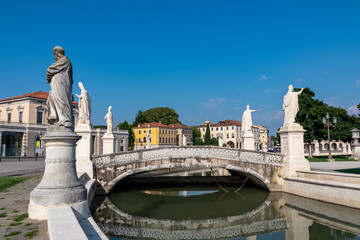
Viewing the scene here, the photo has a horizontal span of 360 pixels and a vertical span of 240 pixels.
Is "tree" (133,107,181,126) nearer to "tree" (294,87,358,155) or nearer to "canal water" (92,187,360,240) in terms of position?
"tree" (294,87,358,155)

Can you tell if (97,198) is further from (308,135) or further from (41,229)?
(308,135)

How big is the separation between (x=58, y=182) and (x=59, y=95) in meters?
1.64

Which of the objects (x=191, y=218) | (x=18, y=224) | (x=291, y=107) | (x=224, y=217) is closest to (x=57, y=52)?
(x=18, y=224)

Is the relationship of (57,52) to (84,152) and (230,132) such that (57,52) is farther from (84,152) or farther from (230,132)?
(230,132)

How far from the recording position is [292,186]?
12.7m

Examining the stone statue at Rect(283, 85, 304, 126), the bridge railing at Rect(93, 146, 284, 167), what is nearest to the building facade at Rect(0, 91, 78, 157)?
the bridge railing at Rect(93, 146, 284, 167)

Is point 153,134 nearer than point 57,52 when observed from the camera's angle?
No

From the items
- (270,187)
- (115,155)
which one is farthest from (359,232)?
(115,155)

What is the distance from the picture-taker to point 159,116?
7812 cm

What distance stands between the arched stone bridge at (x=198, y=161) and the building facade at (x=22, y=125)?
1081 inches

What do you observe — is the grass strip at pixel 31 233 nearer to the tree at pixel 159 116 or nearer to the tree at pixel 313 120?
the tree at pixel 313 120

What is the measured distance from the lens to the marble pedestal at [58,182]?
4562 millimetres

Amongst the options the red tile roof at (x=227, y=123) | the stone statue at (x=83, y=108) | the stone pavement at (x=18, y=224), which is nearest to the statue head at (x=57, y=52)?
the stone pavement at (x=18, y=224)

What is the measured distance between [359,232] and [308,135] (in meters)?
23.9
